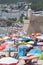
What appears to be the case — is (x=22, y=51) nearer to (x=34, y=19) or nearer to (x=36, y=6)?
(x=34, y=19)

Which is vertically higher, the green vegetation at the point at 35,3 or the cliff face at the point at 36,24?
the cliff face at the point at 36,24

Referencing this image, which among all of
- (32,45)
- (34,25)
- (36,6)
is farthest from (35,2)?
(32,45)

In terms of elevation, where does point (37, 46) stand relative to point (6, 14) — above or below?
above

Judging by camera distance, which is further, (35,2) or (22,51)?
(35,2)

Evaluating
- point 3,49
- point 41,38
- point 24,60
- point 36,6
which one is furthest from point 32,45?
point 36,6

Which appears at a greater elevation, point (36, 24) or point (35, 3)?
point (36, 24)

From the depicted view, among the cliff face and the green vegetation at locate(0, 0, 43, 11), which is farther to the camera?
the green vegetation at locate(0, 0, 43, 11)

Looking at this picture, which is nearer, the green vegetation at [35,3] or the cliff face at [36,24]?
the cliff face at [36,24]

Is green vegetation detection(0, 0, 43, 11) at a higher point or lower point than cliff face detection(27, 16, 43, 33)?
lower

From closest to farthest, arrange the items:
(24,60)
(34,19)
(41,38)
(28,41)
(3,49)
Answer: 1. (24,60)
2. (3,49)
3. (28,41)
4. (41,38)
5. (34,19)

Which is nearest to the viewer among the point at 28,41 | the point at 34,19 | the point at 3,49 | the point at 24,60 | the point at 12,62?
the point at 12,62

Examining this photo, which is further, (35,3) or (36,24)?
(35,3)
